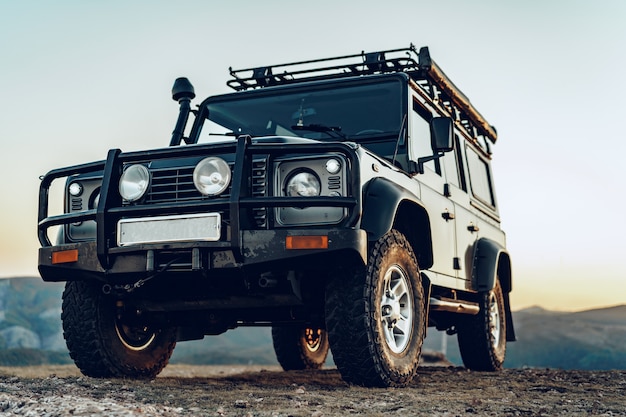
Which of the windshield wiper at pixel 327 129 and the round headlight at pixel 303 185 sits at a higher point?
Result: the windshield wiper at pixel 327 129

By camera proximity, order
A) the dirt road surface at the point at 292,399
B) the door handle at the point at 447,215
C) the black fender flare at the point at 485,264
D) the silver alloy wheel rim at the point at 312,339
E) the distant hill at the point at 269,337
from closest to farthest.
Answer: the dirt road surface at the point at 292,399 → the door handle at the point at 447,215 → the black fender flare at the point at 485,264 → the silver alloy wheel rim at the point at 312,339 → the distant hill at the point at 269,337

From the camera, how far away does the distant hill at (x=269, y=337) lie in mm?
81062

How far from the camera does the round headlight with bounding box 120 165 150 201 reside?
5.04 meters

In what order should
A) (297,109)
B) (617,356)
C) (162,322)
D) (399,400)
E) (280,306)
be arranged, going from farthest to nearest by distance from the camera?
(617,356), (297,109), (162,322), (280,306), (399,400)

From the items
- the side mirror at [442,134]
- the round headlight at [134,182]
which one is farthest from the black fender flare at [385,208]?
the round headlight at [134,182]

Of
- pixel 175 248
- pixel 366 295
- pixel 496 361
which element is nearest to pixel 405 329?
pixel 366 295

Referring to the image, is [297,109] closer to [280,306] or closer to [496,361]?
[280,306]

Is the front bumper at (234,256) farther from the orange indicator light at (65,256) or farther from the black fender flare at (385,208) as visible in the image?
the black fender flare at (385,208)

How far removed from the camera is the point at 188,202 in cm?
477

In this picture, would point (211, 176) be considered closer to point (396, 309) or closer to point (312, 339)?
point (396, 309)

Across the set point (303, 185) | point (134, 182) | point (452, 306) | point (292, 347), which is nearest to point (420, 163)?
point (452, 306)

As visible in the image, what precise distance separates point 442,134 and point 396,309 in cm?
148

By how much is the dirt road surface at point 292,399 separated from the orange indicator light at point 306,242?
2.89 ft

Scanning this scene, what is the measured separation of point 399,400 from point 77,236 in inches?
99.8
